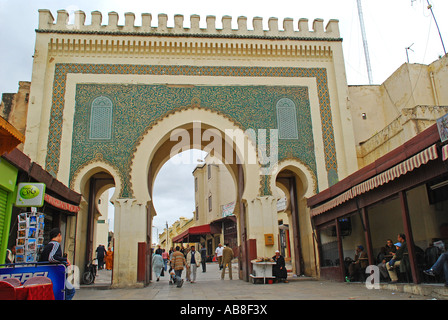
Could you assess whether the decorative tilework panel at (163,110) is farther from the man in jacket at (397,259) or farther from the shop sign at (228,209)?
the shop sign at (228,209)

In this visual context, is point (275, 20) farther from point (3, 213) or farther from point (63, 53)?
point (3, 213)

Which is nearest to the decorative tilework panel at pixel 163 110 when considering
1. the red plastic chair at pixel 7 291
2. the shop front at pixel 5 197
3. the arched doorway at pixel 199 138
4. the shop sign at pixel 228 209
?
the arched doorway at pixel 199 138

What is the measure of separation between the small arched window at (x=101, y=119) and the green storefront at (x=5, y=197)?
13.6 ft

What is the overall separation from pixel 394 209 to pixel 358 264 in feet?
6.82

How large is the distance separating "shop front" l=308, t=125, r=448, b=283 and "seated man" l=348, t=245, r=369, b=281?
0.40ft

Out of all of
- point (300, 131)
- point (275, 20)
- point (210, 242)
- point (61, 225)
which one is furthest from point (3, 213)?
point (210, 242)

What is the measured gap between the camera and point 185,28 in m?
12.6

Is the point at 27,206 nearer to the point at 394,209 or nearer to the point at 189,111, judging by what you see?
the point at 189,111

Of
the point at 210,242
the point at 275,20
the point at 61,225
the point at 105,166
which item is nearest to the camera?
the point at 61,225

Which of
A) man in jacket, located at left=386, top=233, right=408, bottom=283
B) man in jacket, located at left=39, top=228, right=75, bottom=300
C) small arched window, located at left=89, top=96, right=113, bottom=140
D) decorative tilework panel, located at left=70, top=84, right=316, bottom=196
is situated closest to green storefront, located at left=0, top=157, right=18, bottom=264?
man in jacket, located at left=39, top=228, right=75, bottom=300

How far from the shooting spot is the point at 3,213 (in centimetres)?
726

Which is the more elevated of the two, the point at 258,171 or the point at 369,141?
the point at 369,141

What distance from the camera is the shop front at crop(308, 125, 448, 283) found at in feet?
20.9

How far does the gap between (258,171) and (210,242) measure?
65.5ft
